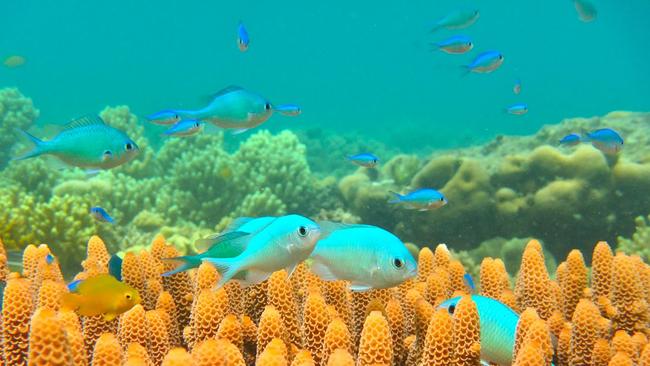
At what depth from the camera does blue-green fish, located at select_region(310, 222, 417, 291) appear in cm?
229

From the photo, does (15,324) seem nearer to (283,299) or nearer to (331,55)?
(283,299)

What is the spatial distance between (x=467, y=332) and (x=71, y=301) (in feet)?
5.93

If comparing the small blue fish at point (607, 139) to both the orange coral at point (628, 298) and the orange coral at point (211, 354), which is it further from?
the orange coral at point (211, 354)

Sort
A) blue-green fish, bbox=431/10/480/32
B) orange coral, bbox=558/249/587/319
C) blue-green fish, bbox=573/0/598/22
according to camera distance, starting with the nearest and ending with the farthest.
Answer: orange coral, bbox=558/249/587/319 → blue-green fish, bbox=431/10/480/32 → blue-green fish, bbox=573/0/598/22

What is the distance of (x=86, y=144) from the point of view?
161 inches

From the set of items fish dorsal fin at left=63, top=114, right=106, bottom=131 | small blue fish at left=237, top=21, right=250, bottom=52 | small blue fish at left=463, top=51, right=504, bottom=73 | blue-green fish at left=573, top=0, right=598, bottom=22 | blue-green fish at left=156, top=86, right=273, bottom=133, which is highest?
blue-green fish at left=573, top=0, right=598, bottom=22

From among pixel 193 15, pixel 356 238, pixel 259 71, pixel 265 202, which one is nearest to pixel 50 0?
pixel 193 15

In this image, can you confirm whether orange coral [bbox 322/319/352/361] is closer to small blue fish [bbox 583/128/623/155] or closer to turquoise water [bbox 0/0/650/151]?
small blue fish [bbox 583/128/623/155]

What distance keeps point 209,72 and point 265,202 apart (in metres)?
112

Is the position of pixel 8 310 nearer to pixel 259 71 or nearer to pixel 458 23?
pixel 458 23

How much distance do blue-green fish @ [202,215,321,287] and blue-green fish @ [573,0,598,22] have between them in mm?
10843

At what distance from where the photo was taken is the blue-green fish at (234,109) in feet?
16.0

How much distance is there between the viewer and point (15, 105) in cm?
1582

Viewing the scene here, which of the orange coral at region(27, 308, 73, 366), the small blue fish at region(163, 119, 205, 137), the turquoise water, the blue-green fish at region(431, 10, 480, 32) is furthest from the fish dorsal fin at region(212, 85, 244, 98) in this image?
the turquoise water
